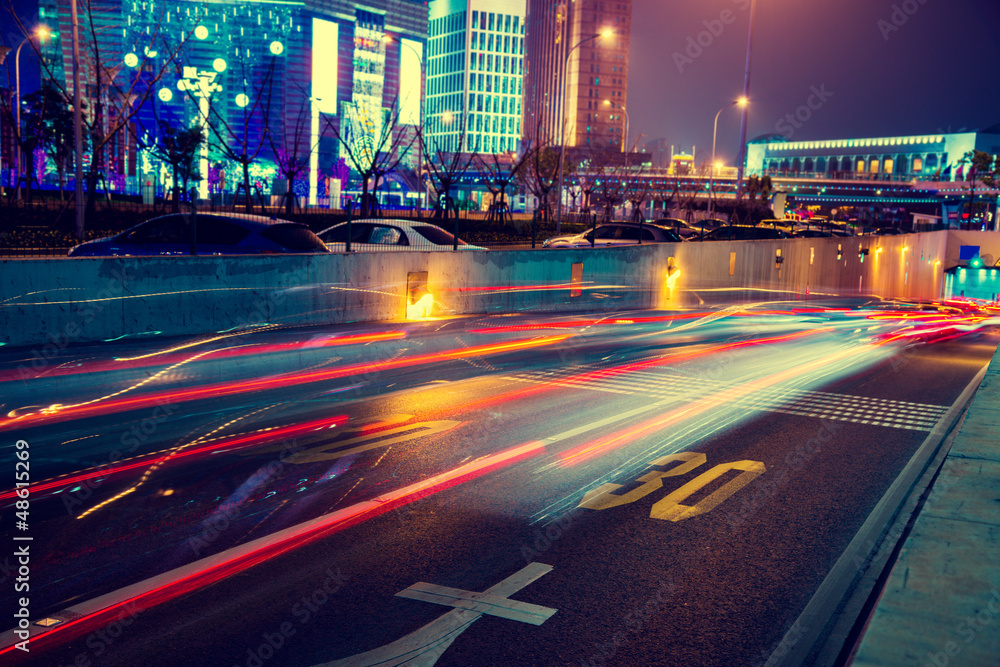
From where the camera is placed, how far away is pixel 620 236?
28.6 metres

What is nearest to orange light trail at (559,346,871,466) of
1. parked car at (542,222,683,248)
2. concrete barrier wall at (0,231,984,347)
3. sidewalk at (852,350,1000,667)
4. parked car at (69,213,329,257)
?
sidewalk at (852,350,1000,667)

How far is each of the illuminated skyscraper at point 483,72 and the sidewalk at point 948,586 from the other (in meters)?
181

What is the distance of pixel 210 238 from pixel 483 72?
180 m

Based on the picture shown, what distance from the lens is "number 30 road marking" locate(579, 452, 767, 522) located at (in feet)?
21.0

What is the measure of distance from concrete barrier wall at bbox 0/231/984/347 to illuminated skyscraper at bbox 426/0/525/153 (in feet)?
538

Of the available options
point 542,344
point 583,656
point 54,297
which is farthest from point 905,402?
point 54,297

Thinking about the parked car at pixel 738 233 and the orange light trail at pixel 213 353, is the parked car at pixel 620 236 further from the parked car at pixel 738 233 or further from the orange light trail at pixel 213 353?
the orange light trail at pixel 213 353

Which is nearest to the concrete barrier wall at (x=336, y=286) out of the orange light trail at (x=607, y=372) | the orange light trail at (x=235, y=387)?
the orange light trail at (x=235, y=387)

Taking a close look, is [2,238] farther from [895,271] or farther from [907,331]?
[895,271]

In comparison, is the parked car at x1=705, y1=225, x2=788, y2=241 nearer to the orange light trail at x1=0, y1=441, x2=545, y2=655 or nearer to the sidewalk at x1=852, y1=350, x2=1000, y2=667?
the sidewalk at x1=852, y1=350, x2=1000, y2=667

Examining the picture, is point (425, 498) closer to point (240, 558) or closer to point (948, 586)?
point (240, 558)

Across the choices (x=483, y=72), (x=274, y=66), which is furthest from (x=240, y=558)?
(x=483, y=72)

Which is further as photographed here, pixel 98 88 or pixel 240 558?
pixel 98 88

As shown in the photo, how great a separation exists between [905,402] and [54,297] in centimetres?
1069
